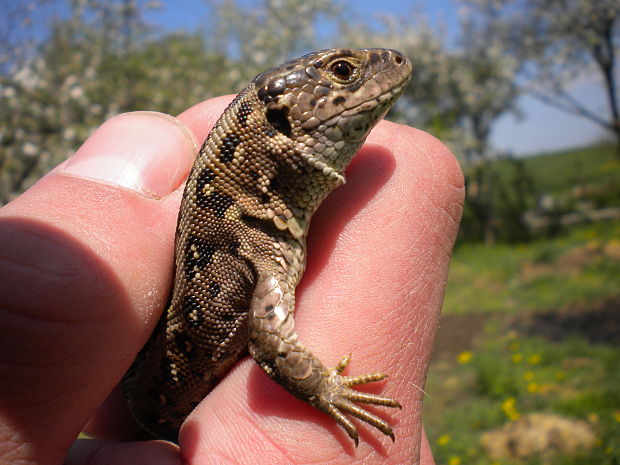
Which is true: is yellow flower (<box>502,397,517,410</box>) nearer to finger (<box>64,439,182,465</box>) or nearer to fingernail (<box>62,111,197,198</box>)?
finger (<box>64,439,182,465</box>)

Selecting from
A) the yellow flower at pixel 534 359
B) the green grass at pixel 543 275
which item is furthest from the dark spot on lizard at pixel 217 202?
the green grass at pixel 543 275

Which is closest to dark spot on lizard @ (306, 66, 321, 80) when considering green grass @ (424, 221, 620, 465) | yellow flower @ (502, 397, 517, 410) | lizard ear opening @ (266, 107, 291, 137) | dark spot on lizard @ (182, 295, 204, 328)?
lizard ear opening @ (266, 107, 291, 137)

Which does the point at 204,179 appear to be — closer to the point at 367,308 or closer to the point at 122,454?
the point at 367,308

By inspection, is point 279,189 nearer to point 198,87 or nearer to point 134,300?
point 134,300

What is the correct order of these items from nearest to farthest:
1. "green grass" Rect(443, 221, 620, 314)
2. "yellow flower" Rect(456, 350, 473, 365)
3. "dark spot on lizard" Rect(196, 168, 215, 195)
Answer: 1. "dark spot on lizard" Rect(196, 168, 215, 195)
2. "yellow flower" Rect(456, 350, 473, 365)
3. "green grass" Rect(443, 221, 620, 314)

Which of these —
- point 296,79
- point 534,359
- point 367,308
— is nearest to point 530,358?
point 534,359

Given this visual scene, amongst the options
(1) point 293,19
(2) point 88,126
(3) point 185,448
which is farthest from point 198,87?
(3) point 185,448
